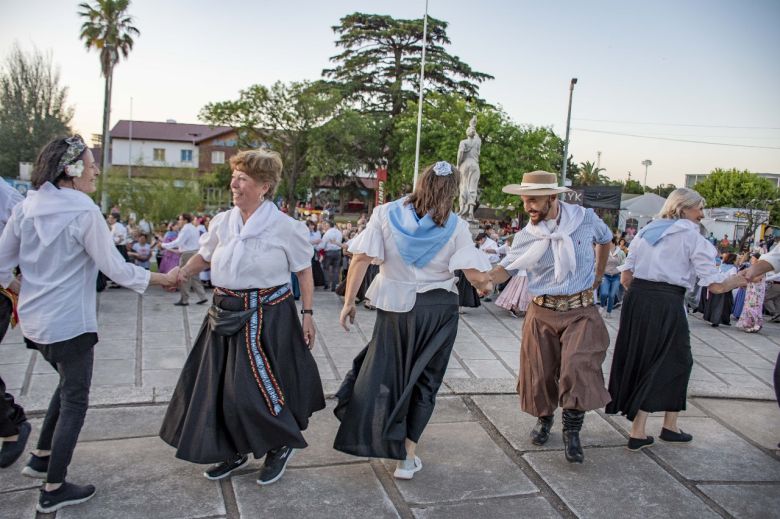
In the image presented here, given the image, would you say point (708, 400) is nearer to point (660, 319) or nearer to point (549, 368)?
point (660, 319)

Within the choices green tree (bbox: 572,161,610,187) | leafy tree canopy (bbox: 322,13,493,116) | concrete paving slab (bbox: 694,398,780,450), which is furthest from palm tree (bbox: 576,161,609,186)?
concrete paving slab (bbox: 694,398,780,450)

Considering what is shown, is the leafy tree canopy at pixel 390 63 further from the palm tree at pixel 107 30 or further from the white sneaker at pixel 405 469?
the white sneaker at pixel 405 469

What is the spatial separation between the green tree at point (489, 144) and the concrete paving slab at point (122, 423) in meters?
30.1

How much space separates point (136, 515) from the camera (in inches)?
116

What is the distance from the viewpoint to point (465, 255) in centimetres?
343

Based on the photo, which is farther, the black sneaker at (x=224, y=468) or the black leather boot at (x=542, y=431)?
the black leather boot at (x=542, y=431)

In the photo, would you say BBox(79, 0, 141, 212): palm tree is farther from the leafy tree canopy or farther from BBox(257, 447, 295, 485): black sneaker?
BBox(257, 447, 295, 485): black sneaker

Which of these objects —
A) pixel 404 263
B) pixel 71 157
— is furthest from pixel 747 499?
pixel 71 157

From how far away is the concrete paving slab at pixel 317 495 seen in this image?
3064mm

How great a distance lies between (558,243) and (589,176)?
72.5 m

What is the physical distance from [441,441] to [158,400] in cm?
198

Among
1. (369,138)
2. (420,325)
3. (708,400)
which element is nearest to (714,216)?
(369,138)

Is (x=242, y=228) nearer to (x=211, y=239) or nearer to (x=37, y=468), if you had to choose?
(x=211, y=239)

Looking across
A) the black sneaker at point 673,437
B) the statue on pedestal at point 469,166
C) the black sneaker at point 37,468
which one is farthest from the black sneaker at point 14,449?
the statue on pedestal at point 469,166
